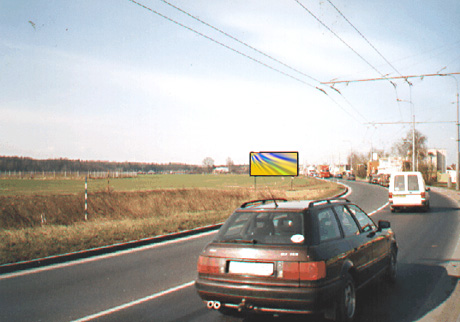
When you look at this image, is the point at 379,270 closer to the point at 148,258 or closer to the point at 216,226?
the point at 148,258

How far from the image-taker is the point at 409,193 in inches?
→ 787

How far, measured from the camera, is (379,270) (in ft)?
20.1

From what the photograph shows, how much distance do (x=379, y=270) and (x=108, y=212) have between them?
19680mm

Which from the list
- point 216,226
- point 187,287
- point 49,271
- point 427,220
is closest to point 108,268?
point 49,271

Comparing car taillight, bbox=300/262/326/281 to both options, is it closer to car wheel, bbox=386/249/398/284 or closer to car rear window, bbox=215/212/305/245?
car rear window, bbox=215/212/305/245

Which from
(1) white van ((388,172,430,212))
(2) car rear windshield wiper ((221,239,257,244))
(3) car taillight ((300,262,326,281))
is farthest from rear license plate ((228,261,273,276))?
(1) white van ((388,172,430,212))

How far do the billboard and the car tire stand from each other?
20577 mm

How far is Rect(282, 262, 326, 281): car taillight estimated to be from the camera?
434 cm

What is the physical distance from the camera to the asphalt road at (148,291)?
5.31 m

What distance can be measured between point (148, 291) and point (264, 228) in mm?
2508

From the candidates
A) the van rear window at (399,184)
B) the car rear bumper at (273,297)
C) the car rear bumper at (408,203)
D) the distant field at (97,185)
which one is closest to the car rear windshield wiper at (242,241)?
the car rear bumper at (273,297)

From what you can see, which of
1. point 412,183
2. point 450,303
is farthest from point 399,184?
point 450,303

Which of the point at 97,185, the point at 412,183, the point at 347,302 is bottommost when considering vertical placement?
the point at 97,185

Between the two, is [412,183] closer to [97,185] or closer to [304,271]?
[304,271]
